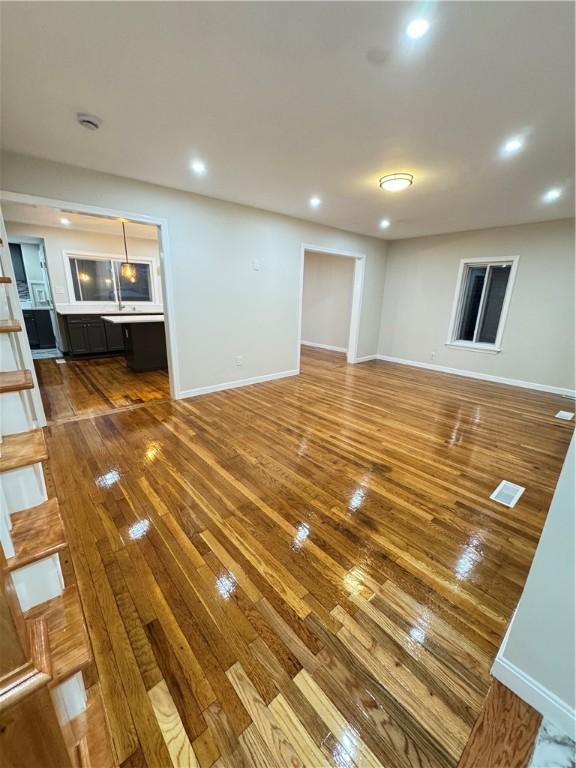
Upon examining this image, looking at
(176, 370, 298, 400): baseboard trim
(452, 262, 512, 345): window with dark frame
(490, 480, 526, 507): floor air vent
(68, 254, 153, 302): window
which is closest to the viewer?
(490, 480, 526, 507): floor air vent

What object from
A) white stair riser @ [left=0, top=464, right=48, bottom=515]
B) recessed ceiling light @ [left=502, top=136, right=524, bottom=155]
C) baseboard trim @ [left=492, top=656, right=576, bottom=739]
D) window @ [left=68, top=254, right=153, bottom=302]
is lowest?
baseboard trim @ [left=492, top=656, right=576, bottom=739]

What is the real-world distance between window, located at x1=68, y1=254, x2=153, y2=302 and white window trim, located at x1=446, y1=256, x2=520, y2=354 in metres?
6.45

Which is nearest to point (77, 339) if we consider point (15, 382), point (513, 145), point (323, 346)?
point (323, 346)

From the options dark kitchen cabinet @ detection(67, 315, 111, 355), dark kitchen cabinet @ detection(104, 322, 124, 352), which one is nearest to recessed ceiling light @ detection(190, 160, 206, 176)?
dark kitchen cabinet @ detection(67, 315, 111, 355)

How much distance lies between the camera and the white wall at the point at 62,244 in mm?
5812

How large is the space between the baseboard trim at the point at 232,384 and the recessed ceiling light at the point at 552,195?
3.97 meters

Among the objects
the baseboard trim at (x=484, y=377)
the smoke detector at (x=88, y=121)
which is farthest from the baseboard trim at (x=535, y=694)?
the baseboard trim at (x=484, y=377)

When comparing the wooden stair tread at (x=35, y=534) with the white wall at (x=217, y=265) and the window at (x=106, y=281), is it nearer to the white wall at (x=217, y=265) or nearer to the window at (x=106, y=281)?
the white wall at (x=217, y=265)

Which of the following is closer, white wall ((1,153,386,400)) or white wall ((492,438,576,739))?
white wall ((492,438,576,739))

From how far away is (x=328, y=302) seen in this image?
7.77 metres

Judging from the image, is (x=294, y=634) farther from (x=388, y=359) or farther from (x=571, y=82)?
(x=388, y=359)

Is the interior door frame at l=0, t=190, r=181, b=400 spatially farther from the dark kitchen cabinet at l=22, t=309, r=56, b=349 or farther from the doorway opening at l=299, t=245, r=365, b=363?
the dark kitchen cabinet at l=22, t=309, r=56, b=349

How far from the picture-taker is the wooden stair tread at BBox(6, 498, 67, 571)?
672mm

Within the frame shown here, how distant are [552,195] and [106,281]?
7.81m
